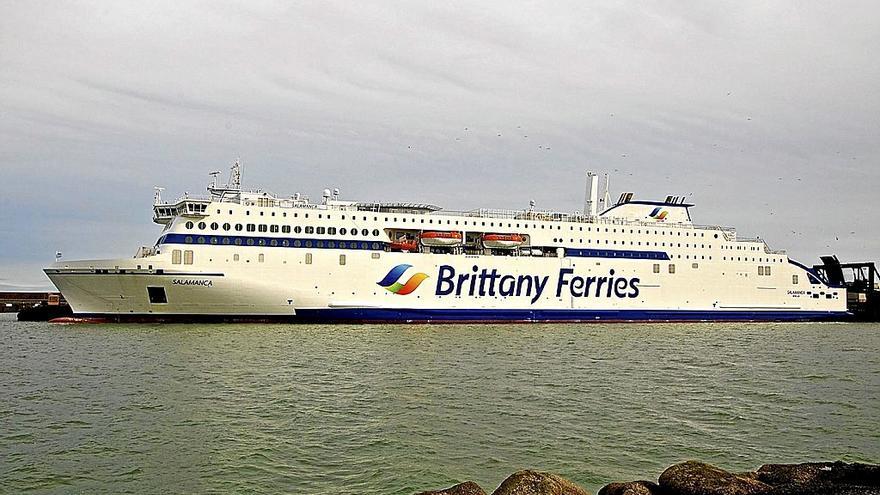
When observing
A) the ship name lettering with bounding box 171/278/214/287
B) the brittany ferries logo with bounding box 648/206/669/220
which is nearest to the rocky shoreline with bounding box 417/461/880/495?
the ship name lettering with bounding box 171/278/214/287

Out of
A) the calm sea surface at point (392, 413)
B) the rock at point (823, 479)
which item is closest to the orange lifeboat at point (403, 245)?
the calm sea surface at point (392, 413)

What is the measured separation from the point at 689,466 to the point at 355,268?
855 inches

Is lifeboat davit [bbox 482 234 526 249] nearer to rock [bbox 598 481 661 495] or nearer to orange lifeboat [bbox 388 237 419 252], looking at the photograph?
orange lifeboat [bbox 388 237 419 252]

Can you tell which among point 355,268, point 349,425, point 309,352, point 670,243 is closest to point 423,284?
point 355,268

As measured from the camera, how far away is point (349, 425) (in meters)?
9.84

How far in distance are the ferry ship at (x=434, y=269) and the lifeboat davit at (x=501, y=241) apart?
0.27ft

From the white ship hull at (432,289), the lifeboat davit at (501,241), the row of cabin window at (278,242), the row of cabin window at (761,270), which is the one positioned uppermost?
the lifeboat davit at (501,241)

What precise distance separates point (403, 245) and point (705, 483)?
76.0 ft

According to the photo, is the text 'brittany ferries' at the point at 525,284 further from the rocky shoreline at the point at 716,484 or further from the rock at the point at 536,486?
the rock at the point at 536,486

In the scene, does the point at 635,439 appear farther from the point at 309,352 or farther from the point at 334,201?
the point at 334,201

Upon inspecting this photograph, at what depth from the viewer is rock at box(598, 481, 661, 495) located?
5.62 metres

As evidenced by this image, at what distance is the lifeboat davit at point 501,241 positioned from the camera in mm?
30016

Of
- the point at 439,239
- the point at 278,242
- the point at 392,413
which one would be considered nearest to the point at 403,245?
the point at 439,239

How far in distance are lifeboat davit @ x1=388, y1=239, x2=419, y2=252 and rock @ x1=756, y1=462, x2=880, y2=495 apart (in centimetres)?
2243
